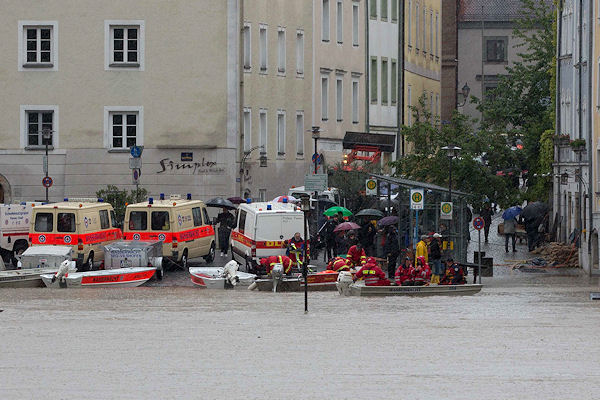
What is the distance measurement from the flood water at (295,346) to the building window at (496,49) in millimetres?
87242

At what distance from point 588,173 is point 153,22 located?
20.7 m

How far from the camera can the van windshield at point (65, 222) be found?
4447 cm

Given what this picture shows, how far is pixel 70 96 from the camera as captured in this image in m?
62.5

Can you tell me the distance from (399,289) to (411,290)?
28 cm

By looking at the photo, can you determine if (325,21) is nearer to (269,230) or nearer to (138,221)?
(138,221)

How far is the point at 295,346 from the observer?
24812mm

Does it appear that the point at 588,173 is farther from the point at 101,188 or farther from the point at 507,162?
the point at 101,188

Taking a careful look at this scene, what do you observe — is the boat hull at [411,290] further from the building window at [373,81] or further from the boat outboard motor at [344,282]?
the building window at [373,81]

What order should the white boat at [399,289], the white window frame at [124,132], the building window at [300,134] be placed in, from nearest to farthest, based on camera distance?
1. the white boat at [399,289]
2. the white window frame at [124,132]
3. the building window at [300,134]

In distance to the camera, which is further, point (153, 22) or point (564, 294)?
point (153, 22)

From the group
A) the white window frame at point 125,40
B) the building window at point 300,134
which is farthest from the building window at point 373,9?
the white window frame at point 125,40

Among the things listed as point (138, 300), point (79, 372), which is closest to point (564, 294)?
point (138, 300)

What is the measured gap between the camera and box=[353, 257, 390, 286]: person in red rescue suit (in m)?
37.3

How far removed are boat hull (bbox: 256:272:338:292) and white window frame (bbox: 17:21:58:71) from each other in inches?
988
